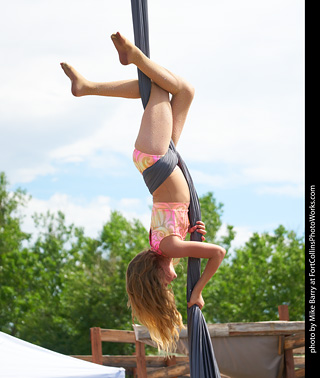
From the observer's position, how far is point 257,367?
7824 millimetres

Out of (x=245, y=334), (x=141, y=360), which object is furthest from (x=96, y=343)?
(x=245, y=334)

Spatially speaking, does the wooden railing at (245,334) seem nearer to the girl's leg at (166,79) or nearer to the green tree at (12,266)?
the girl's leg at (166,79)

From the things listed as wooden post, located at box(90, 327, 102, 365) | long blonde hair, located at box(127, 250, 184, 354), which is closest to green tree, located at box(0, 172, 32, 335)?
wooden post, located at box(90, 327, 102, 365)

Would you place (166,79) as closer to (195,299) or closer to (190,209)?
(190,209)

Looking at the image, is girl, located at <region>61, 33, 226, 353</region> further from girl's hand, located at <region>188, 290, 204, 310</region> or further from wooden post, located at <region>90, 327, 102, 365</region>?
wooden post, located at <region>90, 327, 102, 365</region>

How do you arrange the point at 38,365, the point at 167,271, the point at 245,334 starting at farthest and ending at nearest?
the point at 245,334
the point at 38,365
the point at 167,271

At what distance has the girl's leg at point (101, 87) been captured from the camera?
369cm

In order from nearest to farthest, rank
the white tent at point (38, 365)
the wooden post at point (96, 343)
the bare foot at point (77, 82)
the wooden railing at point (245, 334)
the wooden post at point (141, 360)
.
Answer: the bare foot at point (77, 82) → the white tent at point (38, 365) → the wooden railing at point (245, 334) → the wooden post at point (141, 360) → the wooden post at point (96, 343)

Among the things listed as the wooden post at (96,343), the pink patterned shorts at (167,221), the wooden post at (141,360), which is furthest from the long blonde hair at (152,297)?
the wooden post at (96,343)

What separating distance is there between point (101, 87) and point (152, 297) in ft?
4.21

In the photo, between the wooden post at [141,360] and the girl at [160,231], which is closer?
the girl at [160,231]

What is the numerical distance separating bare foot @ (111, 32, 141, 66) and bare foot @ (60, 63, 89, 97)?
337 millimetres

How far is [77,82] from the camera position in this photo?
12.1ft

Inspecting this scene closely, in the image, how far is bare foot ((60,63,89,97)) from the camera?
3.69m
